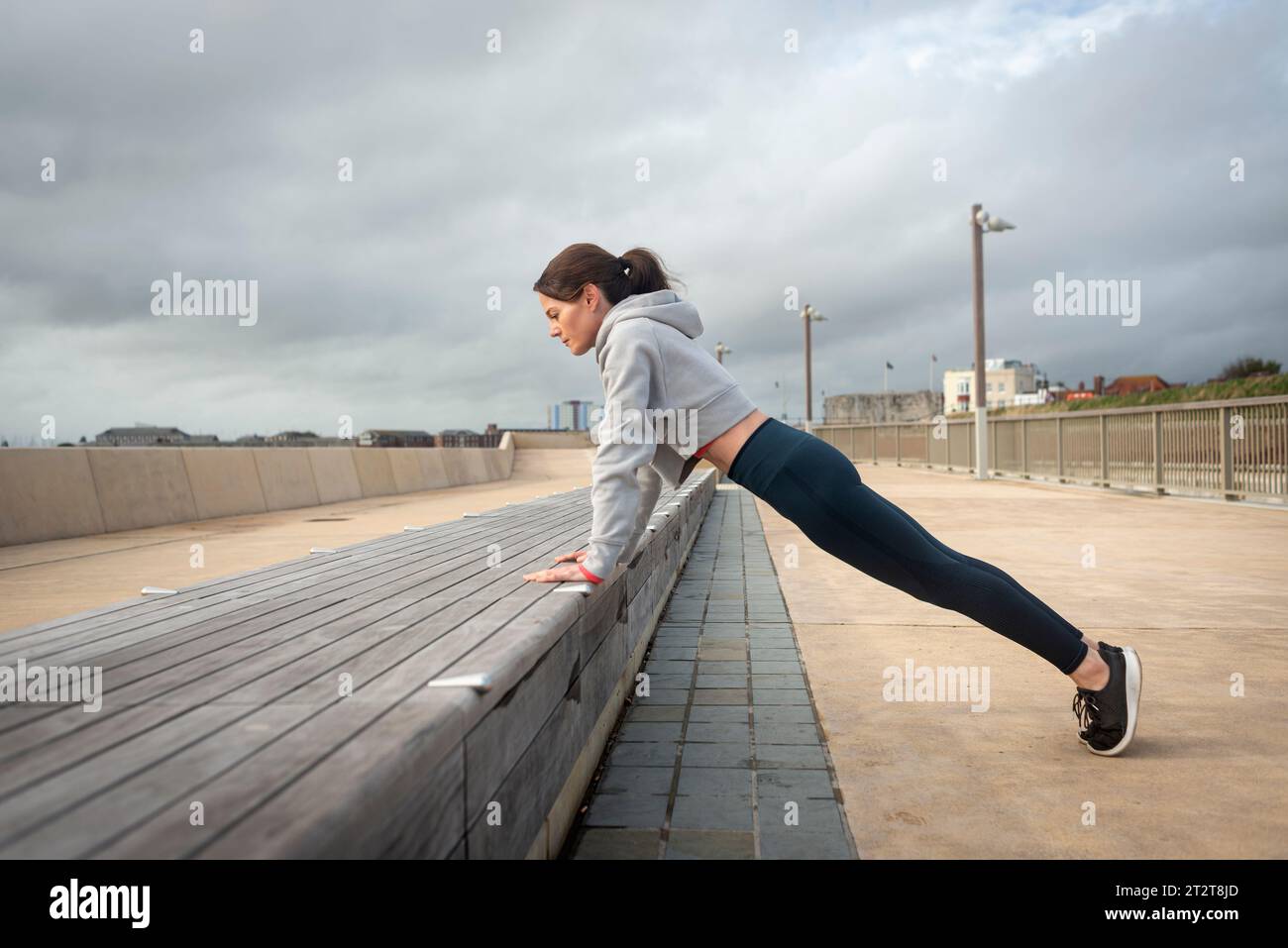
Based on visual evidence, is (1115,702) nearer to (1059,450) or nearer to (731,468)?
(731,468)

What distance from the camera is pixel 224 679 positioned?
65.8 inches

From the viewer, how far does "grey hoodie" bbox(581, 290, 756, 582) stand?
2.51m

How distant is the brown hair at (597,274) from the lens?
2816 mm

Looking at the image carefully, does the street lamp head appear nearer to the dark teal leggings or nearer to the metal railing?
the metal railing

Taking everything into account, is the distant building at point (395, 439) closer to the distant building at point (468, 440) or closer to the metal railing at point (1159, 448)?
the distant building at point (468, 440)

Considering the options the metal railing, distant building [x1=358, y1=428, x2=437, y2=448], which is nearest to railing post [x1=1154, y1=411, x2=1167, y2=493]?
the metal railing

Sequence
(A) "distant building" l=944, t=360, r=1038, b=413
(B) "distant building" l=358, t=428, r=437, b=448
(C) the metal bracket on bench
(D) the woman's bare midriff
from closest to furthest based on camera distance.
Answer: (C) the metal bracket on bench, (D) the woman's bare midriff, (B) "distant building" l=358, t=428, r=437, b=448, (A) "distant building" l=944, t=360, r=1038, b=413

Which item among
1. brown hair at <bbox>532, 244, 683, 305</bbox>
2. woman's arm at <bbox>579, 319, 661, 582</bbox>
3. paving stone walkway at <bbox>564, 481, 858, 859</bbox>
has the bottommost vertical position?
paving stone walkway at <bbox>564, 481, 858, 859</bbox>

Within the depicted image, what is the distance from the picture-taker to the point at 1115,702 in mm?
2818

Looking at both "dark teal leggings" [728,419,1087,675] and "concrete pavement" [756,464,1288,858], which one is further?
"dark teal leggings" [728,419,1087,675]

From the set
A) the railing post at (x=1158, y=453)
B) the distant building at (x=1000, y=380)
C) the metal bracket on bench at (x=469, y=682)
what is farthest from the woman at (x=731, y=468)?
the distant building at (x=1000, y=380)

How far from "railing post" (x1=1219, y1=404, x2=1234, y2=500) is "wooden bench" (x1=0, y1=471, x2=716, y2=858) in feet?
45.3
